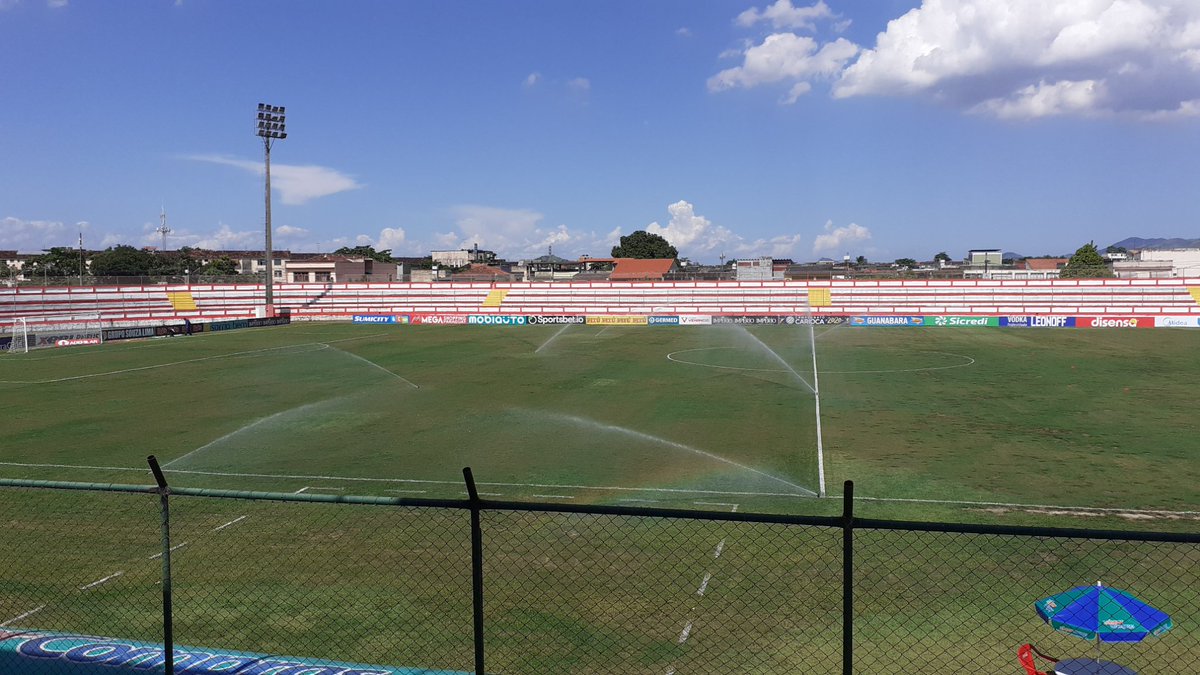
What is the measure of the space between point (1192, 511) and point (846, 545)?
49.0 feet

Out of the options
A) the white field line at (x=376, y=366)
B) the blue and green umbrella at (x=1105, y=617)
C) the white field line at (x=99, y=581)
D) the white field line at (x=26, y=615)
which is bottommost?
the white field line at (x=99, y=581)

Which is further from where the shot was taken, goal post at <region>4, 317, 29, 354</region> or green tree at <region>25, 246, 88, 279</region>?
green tree at <region>25, 246, 88, 279</region>

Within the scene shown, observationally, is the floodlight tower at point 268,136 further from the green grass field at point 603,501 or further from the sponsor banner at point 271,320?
the green grass field at point 603,501

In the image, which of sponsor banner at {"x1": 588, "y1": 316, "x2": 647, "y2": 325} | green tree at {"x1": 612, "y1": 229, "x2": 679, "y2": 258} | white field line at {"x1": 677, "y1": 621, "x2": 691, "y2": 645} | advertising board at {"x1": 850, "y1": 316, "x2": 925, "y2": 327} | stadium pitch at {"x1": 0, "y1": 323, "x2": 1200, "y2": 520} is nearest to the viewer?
white field line at {"x1": 677, "y1": 621, "x2": 691, "y2": 645}

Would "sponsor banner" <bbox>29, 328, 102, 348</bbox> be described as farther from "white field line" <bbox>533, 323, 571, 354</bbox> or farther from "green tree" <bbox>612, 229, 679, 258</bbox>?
"green tree" <bbox>612, 229, 679, 258</bbox>

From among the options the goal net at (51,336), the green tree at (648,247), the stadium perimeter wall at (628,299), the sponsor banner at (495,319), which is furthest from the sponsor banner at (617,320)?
the green tree at (648,247)

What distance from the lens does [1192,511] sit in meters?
16.4

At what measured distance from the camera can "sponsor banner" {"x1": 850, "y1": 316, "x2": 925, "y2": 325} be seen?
7150 cm

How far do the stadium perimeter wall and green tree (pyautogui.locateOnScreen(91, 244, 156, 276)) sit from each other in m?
65.4

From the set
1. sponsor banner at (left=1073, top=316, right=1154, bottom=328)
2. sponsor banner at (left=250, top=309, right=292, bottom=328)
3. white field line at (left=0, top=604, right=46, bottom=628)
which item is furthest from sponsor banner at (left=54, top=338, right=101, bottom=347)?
sponsor banner at (left=1073, top=316, right=1154, bottom=328)

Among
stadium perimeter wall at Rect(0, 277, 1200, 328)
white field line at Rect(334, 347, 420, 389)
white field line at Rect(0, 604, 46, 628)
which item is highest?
stadium perimeter wall at Rect(0, 277, 1200, 328)

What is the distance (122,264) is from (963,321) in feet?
435

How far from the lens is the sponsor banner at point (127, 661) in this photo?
775 centimetres

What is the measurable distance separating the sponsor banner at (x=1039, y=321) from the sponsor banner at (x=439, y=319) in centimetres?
4741
